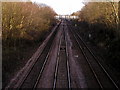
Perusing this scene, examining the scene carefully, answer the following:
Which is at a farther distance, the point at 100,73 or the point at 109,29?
the point at 109,29

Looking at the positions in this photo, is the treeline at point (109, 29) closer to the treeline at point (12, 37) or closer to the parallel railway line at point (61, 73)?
the parallel railway line at point (61, 73)

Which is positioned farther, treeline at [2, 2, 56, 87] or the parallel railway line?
treeline at [2, 2, 56, 87]

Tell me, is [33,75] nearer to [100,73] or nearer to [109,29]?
[100,73]

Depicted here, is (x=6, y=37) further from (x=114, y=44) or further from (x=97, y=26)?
(x=97, y=26)

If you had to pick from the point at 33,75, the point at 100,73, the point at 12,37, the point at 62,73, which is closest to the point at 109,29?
the point at 12,37

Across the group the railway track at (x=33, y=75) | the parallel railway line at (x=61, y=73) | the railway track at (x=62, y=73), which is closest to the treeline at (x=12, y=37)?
the railway track at (x=33, y=75)

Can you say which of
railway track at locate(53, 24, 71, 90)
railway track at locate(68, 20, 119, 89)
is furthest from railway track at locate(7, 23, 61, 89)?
railway track at locate(68, 20, 119, 89)

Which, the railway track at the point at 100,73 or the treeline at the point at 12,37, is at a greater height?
the treeline at the point at 12,37

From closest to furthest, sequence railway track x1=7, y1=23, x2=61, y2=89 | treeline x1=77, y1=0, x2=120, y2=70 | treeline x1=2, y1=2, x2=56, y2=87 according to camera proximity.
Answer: railway track x1=7, y1=23, x2=61, y2=89 → treeline x1=2, y1=2, x2=56, y2=87 → treeline x1=77, y1=0, x2=120, y2=70

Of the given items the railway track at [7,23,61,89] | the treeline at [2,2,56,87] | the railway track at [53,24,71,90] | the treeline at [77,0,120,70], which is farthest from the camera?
the treeline at [77,0,120,70]

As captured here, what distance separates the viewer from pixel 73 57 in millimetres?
25250

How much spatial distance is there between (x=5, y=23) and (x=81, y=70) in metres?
7.93

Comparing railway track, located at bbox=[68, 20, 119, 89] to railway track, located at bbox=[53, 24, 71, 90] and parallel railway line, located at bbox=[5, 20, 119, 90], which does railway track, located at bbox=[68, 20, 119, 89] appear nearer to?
parallel railway line, located at bbox=[5, 20, 119, 90]

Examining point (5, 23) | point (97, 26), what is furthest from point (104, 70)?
point (97, 26)
